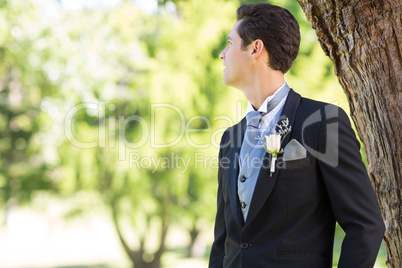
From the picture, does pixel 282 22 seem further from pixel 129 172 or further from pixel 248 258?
pixel 129 172

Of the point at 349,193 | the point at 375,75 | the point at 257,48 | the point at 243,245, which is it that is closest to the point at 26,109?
the point at 257,48

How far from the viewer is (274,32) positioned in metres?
2.09

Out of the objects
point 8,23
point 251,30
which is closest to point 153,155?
point 8,23

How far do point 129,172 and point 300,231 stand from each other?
962 centimetres

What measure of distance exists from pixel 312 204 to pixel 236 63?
2.32 ft

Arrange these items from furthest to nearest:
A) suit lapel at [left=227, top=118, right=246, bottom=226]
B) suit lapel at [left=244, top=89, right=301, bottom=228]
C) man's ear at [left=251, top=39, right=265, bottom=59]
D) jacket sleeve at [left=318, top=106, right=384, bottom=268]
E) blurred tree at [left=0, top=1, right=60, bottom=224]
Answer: blurred tree at [left=0, top=1, right=60, bottom=224] → man's ear at [left=251, top=39, right=265, bottom=59] → suit lapel at [left=227, top=118, right=246, bottom=226] → suit lapel at [left=244, top=89, right=301, bottom=228] → jacket sleeve at [left=318, top=106, right=384, bottom=268]

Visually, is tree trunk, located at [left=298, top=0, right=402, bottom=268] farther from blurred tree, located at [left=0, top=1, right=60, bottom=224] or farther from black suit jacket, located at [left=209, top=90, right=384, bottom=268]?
blurred tree, located at [left=0, top=1, right=60, bottom=224]

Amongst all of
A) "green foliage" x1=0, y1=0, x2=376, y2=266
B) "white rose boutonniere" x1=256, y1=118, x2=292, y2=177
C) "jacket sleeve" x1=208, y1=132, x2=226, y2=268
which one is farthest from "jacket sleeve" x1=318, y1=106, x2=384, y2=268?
"green foliage" x1=0, y1=0, x2=376, y2=266

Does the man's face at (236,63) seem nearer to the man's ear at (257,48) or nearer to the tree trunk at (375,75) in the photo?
the man's ear at (257,48)

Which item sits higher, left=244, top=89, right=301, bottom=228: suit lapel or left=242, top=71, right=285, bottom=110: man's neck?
left=242, top=71, right=285, bottom=110: man's neck

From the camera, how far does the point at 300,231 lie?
186 cm

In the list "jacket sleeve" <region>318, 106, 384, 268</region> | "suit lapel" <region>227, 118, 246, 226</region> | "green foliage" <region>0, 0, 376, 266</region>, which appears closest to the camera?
"jacket sleeve" <region>318, 106, 384, 268</region>

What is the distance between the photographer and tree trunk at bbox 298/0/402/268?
6.39ft

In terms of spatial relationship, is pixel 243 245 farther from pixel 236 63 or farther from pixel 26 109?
pixel 26 109
